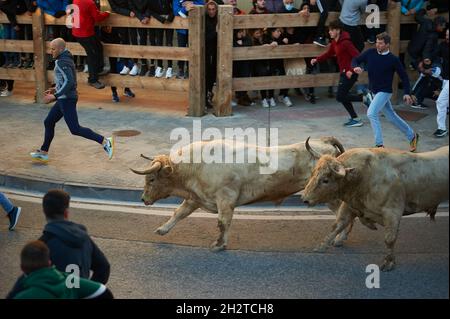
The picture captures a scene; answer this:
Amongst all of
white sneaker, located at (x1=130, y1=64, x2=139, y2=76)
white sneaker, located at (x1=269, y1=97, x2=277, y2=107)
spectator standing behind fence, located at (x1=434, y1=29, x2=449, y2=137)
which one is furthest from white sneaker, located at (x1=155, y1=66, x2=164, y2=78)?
spectator standing behind fence, located at (x1=434, y1=29, x2=449, y2=137)

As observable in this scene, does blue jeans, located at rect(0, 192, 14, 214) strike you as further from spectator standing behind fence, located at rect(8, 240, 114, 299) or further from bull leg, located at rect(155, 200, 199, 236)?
spectator standing behind fence, located at rect(8, 240, 114, 299)

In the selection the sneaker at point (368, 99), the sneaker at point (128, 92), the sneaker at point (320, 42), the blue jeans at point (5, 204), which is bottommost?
the sneaker at point (128, 92)

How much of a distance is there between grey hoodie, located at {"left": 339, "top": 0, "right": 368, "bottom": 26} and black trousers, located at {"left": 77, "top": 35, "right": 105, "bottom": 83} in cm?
453

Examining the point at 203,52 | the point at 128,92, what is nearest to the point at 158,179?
the point at 203,52

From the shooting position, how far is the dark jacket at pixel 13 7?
1505cm

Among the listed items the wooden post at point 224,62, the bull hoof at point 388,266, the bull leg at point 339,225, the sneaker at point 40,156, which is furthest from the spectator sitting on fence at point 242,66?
the bull hoof at point 388,266

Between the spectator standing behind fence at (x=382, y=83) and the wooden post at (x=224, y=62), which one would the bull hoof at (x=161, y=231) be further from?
the wooden post at (x=224, y=62)

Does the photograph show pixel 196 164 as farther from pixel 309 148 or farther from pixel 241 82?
pixel 241 82

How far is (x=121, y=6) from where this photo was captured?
14.6 metres

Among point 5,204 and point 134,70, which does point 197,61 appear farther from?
point 5,204

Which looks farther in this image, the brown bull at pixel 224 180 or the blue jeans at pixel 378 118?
the blue jeans at pixel 378 118

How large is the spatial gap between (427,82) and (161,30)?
4.95m

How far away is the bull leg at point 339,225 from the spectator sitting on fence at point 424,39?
6.51m

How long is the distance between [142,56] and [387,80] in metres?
4.86
